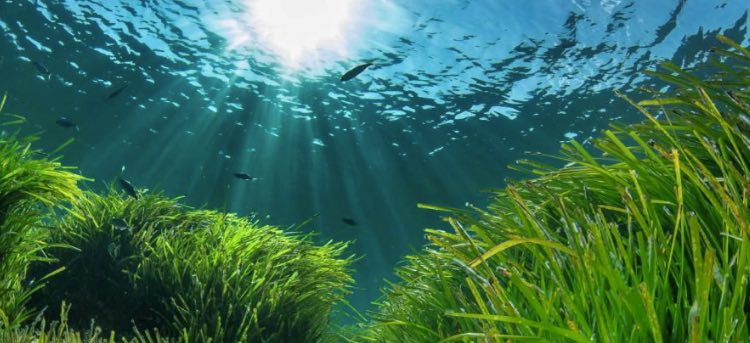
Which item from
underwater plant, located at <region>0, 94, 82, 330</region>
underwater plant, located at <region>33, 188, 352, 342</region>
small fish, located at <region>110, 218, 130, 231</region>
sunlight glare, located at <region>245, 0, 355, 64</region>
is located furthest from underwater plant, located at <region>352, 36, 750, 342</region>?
sunlight glare, located at <region>245, 0, 355, 64</region>

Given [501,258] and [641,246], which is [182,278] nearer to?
[501,258]

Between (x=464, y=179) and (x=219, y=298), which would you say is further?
(x=464, y=179)

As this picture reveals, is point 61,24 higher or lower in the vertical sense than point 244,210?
higher

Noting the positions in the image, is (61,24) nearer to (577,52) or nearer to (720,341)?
(577,52)

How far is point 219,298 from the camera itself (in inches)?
141

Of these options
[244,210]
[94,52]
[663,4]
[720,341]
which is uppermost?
[663,4]

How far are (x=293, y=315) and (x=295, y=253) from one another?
82cm

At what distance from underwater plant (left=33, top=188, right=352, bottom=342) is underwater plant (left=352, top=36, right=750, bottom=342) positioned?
59.0 inches

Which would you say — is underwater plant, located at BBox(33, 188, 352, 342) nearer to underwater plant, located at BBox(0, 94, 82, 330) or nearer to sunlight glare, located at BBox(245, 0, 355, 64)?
underwater plant, located at BBox(0, 94, 82, 330)

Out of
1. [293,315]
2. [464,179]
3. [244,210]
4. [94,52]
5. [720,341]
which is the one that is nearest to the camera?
[720,341]

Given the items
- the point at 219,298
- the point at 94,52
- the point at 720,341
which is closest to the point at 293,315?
the point at 219,298

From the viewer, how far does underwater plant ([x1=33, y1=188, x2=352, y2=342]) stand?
3.50m

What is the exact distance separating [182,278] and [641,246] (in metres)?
3.44

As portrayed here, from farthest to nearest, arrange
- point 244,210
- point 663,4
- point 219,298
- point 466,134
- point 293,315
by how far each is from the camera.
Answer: point 244,210
point 466,134
point 663,4
point 293,315
point 219,298
